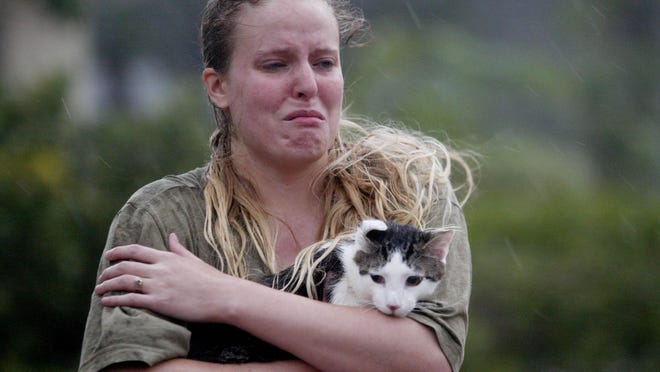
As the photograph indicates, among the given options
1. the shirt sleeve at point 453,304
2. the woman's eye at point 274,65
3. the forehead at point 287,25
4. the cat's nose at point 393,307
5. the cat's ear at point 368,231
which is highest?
the forehead at point 287,25

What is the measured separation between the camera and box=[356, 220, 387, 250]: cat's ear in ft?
A: 10.1

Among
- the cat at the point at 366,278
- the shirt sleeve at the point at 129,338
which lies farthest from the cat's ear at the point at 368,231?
the shirt sleeve at the point at 129,338

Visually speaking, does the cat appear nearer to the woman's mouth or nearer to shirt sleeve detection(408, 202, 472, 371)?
shirt sleeve detection(408, 202, 472, 371)

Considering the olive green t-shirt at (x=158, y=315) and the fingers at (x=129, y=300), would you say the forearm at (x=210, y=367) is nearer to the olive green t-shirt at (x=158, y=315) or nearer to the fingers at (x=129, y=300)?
the olive green t-shirt at (x=158, y=315)

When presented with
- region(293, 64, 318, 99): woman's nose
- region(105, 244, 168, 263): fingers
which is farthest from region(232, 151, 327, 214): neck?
region(105, 244, 168, 263): fingers

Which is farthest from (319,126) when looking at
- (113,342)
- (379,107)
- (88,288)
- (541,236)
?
(379,107)

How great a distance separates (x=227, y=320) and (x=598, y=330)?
214 inches

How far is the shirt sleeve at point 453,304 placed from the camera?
9.66 feet

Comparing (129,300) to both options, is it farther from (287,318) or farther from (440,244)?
(440,244)

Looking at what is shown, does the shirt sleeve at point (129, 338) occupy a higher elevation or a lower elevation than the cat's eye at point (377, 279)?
higher

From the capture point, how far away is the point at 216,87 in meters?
3.57

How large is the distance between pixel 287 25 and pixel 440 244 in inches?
35.0

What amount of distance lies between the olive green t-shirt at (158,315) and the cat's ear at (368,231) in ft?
0.86

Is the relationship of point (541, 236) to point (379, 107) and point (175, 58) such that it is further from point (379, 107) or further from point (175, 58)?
point (175, 58)
